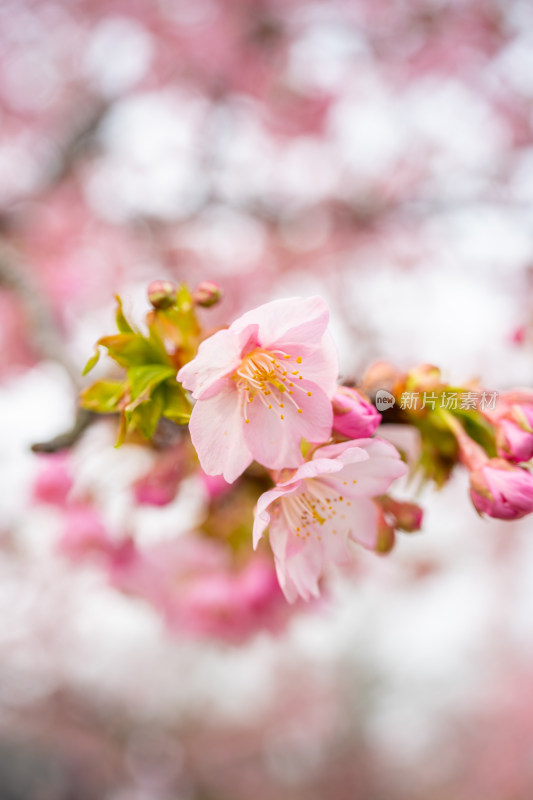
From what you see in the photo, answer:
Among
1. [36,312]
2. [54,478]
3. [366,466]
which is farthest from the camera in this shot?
[54,478]

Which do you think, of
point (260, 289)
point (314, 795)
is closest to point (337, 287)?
point (260, 289)

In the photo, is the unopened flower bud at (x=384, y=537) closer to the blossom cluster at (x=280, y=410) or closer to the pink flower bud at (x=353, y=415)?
the blossom cluster at (x=280, y=410)

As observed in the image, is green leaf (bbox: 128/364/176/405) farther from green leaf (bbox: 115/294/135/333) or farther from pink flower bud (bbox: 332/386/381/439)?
pink flower bud (bbox: 332/386/381/439)

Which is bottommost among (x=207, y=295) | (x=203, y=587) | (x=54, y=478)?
(x=203, y=587)

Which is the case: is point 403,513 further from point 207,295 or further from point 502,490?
point 207,295

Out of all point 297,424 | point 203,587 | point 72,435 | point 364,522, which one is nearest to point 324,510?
point 364,522

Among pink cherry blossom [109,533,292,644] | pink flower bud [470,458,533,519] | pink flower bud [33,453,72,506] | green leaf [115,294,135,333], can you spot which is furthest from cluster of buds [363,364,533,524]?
pink flower bud [33,453,72,506]

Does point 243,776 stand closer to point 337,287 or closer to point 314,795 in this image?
point 314,795
